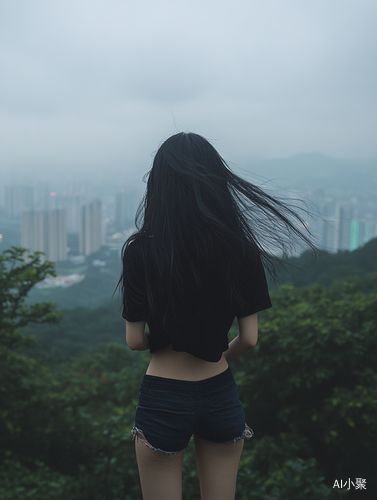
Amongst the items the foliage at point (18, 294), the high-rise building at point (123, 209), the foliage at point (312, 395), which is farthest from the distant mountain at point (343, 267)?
the high-rise building at point (123, 209)

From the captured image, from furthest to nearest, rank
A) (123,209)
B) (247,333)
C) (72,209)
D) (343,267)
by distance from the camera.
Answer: (72,209)
(123,209)
(343,267)
(247,333)

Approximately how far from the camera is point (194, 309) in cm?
122

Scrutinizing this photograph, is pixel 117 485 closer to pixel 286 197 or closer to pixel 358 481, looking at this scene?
pixel 358 481

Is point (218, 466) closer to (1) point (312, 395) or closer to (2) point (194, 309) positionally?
(2) point (194, 309)

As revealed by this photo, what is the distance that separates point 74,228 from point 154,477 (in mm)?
23216

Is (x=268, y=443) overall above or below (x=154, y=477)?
below

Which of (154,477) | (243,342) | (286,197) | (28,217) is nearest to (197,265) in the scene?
(243,342)

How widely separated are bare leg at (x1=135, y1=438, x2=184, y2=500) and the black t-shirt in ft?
1.06

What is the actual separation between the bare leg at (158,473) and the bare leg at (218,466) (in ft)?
0.35

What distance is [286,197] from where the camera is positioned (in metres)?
1.57

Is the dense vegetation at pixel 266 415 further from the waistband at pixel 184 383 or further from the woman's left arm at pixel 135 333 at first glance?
the woman's left arm at pixel 135 333

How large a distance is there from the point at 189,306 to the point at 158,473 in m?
0.54

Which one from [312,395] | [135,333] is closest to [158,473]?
[135,333]

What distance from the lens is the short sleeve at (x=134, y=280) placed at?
1241 millimetres
